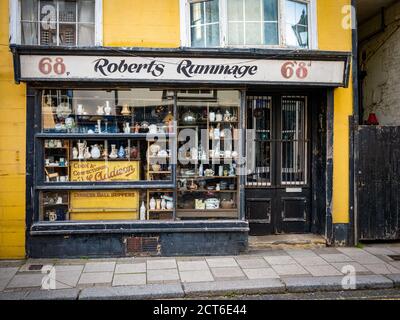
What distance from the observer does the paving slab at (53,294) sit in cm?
614

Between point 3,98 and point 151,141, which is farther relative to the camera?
point 151,141

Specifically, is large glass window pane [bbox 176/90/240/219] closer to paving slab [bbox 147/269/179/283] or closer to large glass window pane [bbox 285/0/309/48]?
paving slab [bbox 147/269/179/283]

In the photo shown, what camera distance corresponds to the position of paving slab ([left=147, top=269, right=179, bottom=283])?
683 cm

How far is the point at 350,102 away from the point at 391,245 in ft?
10.5

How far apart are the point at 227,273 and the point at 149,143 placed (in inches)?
120

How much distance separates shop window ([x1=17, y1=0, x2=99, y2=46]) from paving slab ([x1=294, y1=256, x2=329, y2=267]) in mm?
5787

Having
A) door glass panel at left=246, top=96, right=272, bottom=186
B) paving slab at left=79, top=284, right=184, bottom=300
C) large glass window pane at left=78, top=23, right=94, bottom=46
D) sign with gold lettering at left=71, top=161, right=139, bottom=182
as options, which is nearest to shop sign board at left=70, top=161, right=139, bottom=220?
sign with gold lettering at left=71, top=161, right=139, bottom=182

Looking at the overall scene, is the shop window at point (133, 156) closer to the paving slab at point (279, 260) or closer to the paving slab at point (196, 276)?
the paving slab at point (279, 260)

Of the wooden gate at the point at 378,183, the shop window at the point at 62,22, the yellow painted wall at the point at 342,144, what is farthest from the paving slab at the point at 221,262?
the shop window at the point at 62,22

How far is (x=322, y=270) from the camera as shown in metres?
7.29

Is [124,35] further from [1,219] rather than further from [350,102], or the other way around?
[350,102]

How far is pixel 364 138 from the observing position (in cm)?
895

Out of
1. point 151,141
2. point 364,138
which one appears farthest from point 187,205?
point 364,138

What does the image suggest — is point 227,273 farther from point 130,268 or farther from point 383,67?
point 383,67
